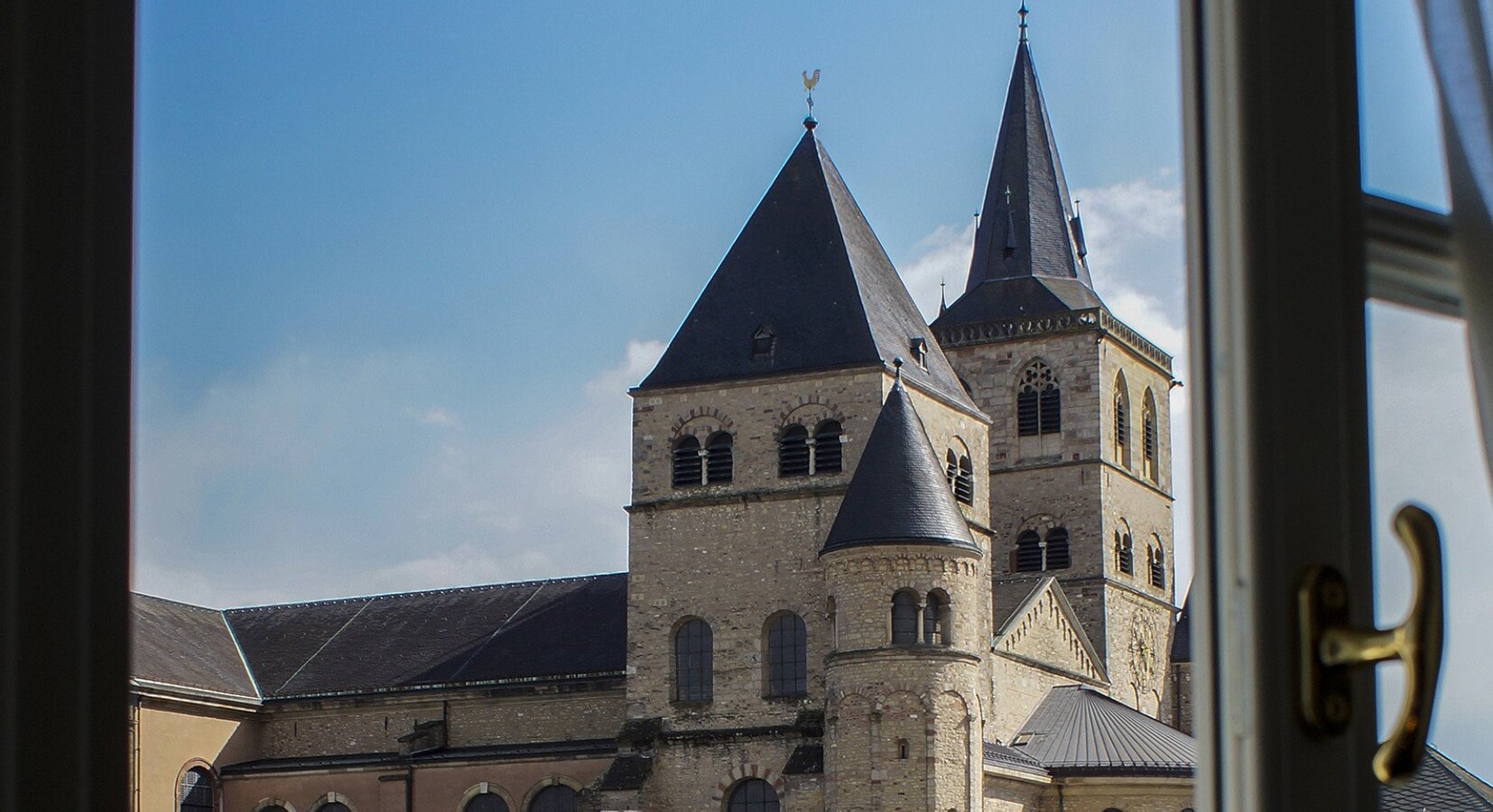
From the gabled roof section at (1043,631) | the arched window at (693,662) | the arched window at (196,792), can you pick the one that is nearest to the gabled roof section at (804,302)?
the gabled roof section at (1043,631)

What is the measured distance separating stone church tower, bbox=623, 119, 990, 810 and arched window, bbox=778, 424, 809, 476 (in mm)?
33

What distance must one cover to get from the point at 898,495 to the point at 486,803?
32.7 ft

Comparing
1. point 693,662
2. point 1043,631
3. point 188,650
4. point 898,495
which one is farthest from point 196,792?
point 1043,631

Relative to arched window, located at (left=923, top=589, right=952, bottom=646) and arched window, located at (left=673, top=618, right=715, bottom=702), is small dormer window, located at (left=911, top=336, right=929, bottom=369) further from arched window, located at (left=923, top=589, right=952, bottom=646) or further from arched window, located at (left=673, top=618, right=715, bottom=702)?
arched window, located at (left=673, top=618, right=715, bottom=702)

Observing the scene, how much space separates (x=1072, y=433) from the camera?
145 feet

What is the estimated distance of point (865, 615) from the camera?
31.0 metres

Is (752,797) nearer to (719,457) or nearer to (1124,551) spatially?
(719,457)

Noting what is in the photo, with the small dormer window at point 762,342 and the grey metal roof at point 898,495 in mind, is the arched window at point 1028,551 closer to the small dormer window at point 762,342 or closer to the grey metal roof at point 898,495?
the grey metal roof at point 898,495

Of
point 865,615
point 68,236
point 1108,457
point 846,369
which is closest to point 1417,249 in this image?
point 68,236

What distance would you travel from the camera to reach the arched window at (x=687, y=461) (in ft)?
112

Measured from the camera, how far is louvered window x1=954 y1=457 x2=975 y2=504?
35.3m

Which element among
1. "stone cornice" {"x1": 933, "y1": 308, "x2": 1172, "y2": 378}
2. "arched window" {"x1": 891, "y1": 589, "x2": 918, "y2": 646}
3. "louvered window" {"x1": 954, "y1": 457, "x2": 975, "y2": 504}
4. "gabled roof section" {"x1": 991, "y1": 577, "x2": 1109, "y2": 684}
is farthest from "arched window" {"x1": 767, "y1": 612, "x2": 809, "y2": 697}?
"stone cornice" {"x1": 933, "y1": 308, "x2": 1172, "y2": 378}

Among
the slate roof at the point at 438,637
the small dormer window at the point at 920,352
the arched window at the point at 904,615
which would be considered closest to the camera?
the arched window at the point at 904,615

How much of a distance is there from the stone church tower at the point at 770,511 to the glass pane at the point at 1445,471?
28515 millimetres
